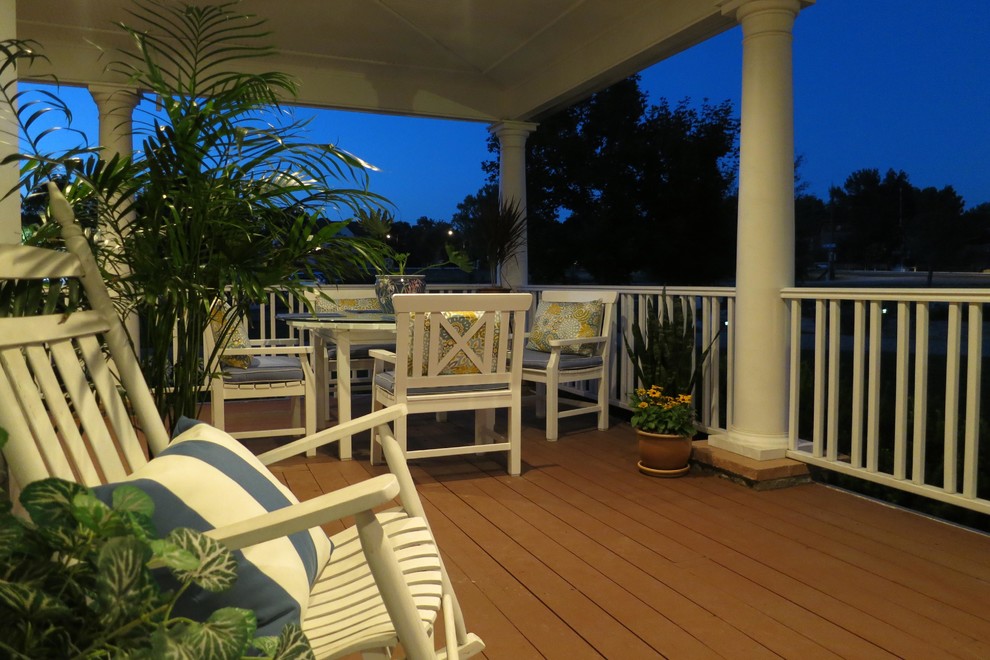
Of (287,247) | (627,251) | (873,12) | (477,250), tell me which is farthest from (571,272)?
(873,12)

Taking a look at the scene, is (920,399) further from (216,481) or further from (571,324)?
(216,481)

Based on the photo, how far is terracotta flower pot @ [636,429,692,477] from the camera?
141 inches

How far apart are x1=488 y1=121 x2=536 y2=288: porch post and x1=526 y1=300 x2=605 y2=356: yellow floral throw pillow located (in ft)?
4.93

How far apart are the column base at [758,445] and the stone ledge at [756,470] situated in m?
0.02

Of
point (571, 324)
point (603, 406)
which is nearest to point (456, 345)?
point (571, 324)

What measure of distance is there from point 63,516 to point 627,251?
9.55m

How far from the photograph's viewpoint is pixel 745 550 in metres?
2.65

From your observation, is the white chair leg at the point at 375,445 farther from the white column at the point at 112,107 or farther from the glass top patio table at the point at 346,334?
the white column at the point at 112,107

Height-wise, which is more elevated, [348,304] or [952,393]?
[348,304]

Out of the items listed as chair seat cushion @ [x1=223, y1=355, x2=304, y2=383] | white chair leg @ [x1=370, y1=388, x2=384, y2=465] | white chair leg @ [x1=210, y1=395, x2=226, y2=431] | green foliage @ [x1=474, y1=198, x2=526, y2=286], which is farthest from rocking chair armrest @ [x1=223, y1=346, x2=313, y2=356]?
green foliage @ [x1=474, y1=198, x2=526, y2=286]

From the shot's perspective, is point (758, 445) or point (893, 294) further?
point (758, 445)

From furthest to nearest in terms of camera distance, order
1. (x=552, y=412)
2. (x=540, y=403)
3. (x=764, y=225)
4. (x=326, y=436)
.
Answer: (x=540, y=403), (x=552, y=412), (x=764, y=225), (x=326, y=436)

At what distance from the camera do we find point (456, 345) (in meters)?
3.48

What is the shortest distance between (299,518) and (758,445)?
3.02 metres
